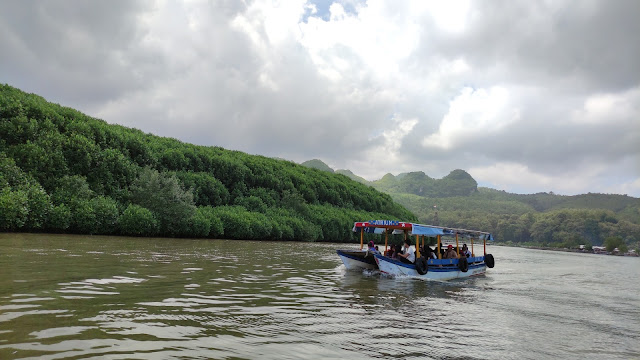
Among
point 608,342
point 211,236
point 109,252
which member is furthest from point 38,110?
point 608,342

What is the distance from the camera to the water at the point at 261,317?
703 cm

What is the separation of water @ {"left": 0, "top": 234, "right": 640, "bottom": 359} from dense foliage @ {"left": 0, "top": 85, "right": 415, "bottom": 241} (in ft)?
44.8

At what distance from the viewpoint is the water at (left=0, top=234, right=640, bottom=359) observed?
23.1 feet

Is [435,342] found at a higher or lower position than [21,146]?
lower

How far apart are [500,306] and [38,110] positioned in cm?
3797

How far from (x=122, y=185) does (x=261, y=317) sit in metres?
35.9

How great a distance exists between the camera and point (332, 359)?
7051 millimetres

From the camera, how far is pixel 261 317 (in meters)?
9.60

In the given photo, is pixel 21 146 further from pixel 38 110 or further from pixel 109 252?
pixel 109 252

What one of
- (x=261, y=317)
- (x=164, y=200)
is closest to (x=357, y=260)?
(x=261, y=317)

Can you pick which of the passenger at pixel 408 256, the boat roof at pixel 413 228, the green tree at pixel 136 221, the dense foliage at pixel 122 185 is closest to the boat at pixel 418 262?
the boat roof at pixel 413 228

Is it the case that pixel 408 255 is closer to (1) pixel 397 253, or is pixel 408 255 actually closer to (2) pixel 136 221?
(1) pixel 397 253

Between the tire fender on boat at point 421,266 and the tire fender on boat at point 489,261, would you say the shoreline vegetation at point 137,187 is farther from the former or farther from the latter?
the tire fender on boat at point 489,261

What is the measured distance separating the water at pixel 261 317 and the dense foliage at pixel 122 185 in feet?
44.8
